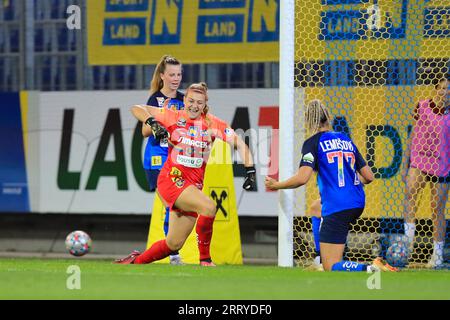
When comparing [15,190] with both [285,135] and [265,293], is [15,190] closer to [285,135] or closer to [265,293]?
[285,135]

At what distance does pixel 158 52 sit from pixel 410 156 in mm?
3225

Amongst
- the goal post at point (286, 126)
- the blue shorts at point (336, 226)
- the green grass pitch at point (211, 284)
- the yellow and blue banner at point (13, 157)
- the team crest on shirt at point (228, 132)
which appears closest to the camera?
the green grass pitch at point (211, 284)

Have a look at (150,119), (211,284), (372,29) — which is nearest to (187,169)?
(150,119)

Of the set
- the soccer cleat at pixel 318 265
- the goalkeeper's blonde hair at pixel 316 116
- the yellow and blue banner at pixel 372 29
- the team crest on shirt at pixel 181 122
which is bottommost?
the soccer cleat at pixel 318 265

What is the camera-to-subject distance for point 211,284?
8.91 m

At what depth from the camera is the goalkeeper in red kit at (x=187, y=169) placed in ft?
36.3

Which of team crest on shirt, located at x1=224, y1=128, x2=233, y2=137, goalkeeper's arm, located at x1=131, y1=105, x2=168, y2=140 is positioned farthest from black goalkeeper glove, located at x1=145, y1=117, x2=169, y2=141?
team crest on shirt, located at x1=224, y1=128, x2=233, y2=137

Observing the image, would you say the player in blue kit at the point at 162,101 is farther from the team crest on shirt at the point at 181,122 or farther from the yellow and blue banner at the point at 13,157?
the yellow and blue banner at the point at 13,157

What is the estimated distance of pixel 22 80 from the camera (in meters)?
14.8

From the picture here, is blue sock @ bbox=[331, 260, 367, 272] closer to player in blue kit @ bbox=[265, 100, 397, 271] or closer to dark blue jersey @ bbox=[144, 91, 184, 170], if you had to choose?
player in blue kit @ bbox=[265, 100, 397, 271]

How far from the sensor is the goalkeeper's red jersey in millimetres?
11148

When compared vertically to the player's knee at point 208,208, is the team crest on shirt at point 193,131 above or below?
above

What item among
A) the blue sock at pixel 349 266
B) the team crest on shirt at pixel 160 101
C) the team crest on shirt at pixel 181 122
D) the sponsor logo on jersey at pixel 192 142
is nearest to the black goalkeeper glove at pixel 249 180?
the sponsor logo on jersey at pixel 192 142
